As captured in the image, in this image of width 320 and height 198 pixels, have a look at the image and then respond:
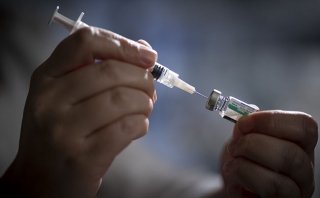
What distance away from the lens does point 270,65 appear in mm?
1230

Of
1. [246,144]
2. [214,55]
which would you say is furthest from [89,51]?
[214,55]

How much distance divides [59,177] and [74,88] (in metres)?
0.20

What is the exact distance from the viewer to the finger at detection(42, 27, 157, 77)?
0.66m

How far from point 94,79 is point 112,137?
0.12 m

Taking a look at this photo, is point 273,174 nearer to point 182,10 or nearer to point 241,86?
point 241,86

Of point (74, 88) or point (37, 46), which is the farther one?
point (37, 46)

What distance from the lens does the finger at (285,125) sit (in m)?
0.76

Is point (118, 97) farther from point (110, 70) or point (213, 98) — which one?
point (213, 98)

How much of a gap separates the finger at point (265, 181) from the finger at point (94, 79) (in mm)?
347

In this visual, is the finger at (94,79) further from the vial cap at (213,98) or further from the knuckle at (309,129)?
the knuckle at (309,129)

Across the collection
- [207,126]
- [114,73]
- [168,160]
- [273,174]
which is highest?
[114,73]

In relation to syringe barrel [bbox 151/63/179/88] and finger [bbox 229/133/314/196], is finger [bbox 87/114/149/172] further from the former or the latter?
finger [bbox 229/133/314/196]

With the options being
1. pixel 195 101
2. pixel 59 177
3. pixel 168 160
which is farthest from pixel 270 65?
pixel 59 177

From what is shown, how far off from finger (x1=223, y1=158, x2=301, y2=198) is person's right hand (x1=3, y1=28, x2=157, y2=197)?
27 cm
